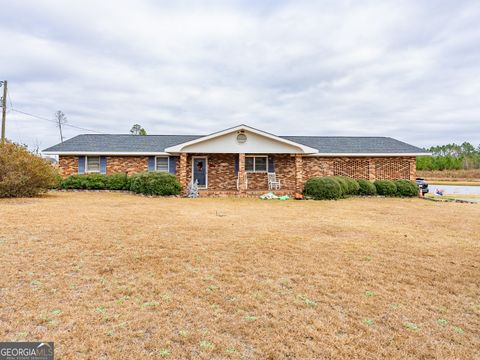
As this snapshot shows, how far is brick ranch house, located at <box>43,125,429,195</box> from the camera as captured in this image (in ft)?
54.2

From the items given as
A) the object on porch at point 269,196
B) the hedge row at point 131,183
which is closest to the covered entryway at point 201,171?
the hedge row at point 131,183

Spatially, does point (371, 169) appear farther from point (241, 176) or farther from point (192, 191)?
point (192, 191)

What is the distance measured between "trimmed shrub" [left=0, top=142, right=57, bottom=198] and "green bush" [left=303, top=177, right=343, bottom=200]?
1315 cm

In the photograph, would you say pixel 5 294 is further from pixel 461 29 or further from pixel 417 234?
pixel 461 29

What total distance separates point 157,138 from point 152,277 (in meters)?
17.7

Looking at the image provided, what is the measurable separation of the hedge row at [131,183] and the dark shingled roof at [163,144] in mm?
1882

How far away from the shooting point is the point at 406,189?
16.7 metres

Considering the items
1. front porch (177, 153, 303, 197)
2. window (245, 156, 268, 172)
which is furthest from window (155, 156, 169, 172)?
Result: window (245, 156, 268, 172)

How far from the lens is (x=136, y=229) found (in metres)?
6.89

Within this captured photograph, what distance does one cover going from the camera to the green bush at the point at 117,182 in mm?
16609

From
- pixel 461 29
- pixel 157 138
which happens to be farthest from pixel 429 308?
pixel 157 138

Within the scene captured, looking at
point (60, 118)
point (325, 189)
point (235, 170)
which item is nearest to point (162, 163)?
point (235, 170)

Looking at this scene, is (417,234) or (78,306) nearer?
(78,306)

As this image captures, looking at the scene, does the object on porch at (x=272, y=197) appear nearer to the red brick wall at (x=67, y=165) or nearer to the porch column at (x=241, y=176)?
the porch column at (x=241, y=176)
